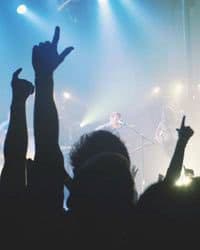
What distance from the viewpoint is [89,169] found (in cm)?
113

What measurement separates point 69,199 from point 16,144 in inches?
8.9

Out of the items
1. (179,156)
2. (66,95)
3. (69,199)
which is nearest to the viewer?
(69,199)

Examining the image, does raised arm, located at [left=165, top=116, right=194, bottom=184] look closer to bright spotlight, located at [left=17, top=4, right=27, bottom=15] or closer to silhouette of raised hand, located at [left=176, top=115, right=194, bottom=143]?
silhouette of raised hand, located at [left=176, top=115, right=194, bottom=143]

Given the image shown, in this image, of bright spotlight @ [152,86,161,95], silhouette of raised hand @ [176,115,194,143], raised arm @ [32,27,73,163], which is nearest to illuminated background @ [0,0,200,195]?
bright spotlight @ [152,86,161,95]

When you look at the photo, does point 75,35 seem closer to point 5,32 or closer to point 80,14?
point 80,14

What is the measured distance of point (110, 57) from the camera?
15047 millimetres

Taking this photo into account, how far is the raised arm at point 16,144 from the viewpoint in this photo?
3.65ft

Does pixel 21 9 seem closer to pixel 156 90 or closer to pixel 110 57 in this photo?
pixel 110 57

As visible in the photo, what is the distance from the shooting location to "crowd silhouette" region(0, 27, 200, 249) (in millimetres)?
831


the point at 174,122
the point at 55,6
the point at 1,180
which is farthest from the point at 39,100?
the point at 55,6

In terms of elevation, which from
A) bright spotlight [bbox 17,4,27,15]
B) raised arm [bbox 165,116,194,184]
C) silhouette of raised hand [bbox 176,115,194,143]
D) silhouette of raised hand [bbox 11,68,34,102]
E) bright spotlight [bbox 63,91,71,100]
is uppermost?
bright spotlight [bbox 17,4,27,15]

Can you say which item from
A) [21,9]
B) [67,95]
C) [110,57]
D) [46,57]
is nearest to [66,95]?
[67,95]

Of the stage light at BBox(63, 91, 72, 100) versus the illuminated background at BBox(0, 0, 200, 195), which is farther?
the stage light at BBox(63, 91, 72, 100)

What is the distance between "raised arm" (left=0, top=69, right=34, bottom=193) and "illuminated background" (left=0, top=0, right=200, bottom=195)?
9812 millimetres
